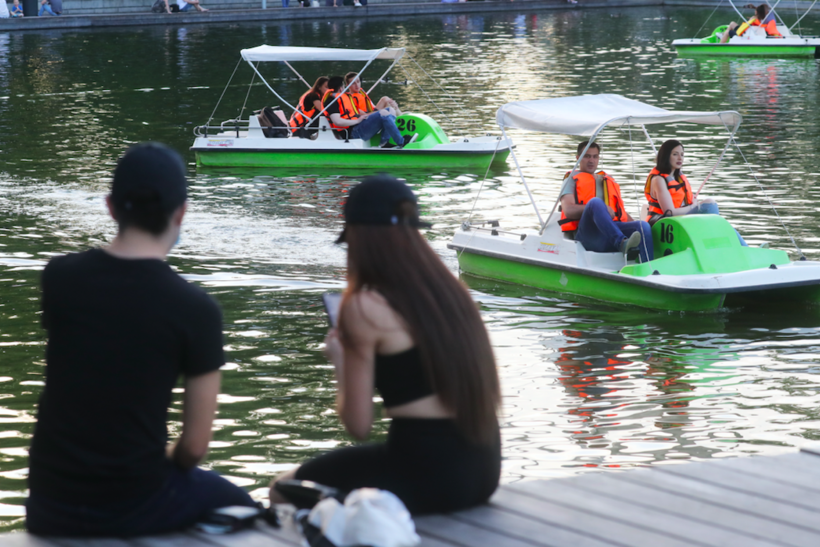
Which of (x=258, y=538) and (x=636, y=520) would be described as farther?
(x=636, y=520)

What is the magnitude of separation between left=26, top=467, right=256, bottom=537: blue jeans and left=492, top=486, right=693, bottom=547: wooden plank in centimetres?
101

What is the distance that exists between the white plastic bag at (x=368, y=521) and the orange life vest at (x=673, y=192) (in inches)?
276

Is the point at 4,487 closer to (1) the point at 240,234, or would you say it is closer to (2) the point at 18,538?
(2) the point at 18,538

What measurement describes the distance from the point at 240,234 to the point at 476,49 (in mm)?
22759

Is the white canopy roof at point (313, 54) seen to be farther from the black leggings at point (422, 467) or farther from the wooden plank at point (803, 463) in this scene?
the black leggings at point (422, 467)

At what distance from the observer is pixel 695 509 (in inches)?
151

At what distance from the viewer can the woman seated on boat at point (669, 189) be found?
978cm

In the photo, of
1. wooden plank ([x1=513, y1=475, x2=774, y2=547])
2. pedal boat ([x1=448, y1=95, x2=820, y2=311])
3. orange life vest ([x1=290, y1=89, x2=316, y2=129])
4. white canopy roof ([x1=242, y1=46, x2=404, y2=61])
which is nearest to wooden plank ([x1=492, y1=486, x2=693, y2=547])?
wooden plank ([x1=513, y1=475, x2=774, y2=547])

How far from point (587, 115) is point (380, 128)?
6576mm

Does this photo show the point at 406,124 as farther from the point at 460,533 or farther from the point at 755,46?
the point at 755,46

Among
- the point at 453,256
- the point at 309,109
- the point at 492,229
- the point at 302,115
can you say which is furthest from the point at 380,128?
the point at 492,229

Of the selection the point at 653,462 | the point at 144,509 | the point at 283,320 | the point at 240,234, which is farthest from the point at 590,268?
the point at 144,509

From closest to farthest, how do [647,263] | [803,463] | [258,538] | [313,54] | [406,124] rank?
[258,538]
[803,463]
[647,263]
[406,124]
[313,54]

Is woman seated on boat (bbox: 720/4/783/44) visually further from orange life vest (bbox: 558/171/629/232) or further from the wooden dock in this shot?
the wooden dock
